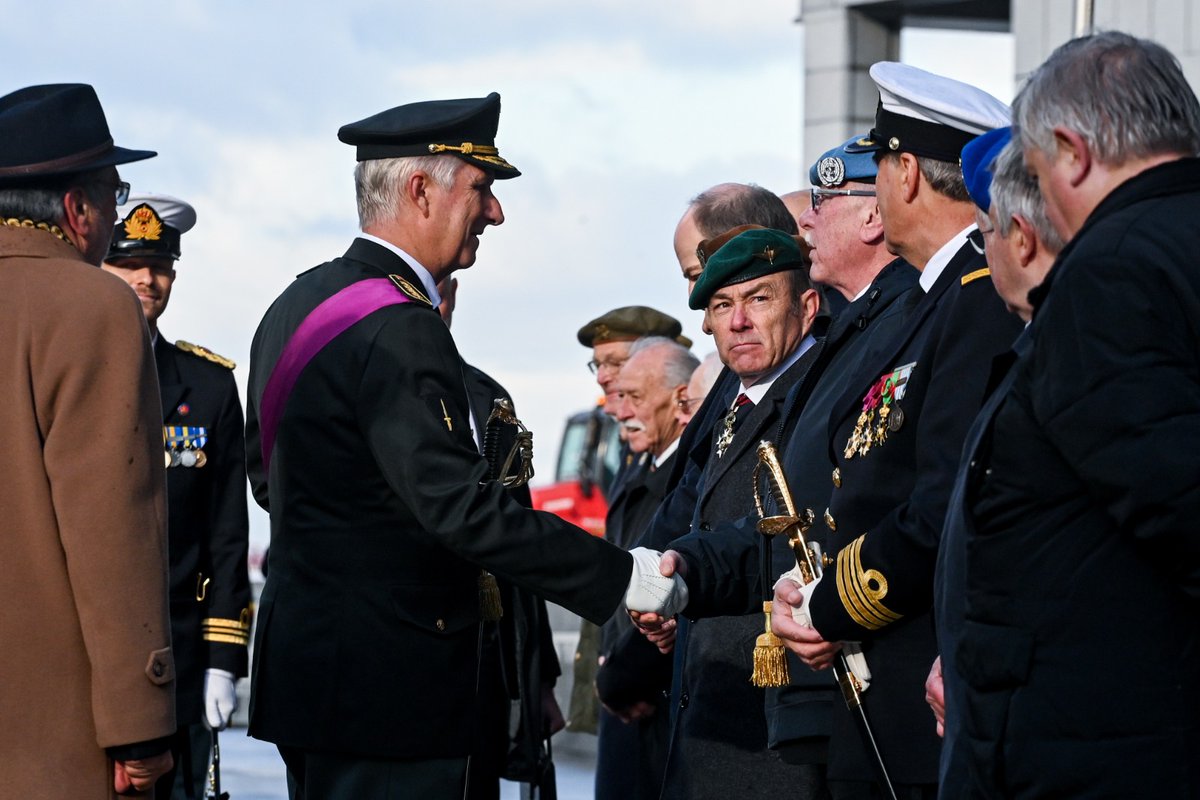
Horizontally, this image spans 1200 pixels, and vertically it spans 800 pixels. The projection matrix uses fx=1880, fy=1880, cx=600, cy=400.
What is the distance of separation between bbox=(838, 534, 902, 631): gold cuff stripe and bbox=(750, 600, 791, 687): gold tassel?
42 cm

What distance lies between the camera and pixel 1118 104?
2717 mm

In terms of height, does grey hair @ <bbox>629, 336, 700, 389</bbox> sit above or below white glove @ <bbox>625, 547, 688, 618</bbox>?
above

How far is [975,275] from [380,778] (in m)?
1.81

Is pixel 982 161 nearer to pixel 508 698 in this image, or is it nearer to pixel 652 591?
pixel 652 591

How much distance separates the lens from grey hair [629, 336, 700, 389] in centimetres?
729

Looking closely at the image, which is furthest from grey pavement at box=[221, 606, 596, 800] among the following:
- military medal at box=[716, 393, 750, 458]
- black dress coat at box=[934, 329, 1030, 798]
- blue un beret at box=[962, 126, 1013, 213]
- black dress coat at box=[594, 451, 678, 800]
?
black dress coat at box=[934, 329, 1030, 798]

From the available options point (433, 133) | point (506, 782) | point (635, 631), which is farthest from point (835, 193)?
point (506, 782)

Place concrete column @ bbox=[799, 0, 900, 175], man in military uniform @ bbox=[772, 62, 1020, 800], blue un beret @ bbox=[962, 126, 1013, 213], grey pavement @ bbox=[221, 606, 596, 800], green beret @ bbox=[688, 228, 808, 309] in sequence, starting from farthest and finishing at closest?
concrete column @ bbox=[799, 0, 900, 175] → grey pavement @ bbox=[221, 606, 596, 800] → green beret @ bbox=[688, 228, 808, 309] → man in military uniform @ bbox=[772, 62, 1020, 800] → blue un beret @ bbox=[962, 126, 1013, 213]

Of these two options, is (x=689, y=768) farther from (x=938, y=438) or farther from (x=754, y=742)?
(x=938, y=438)

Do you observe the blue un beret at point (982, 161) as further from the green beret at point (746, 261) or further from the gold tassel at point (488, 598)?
the green beret at point (746, 261)

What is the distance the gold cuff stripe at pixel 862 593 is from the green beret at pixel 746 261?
1725 mm

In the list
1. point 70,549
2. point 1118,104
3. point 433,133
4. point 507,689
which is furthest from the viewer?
point 433,133

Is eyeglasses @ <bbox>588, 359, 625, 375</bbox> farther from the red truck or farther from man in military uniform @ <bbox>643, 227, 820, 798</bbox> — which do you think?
the red truck

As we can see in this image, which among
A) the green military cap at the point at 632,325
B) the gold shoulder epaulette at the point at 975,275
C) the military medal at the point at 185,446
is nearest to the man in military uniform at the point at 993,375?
the gold shoulder epaulette at the point at 975,275
